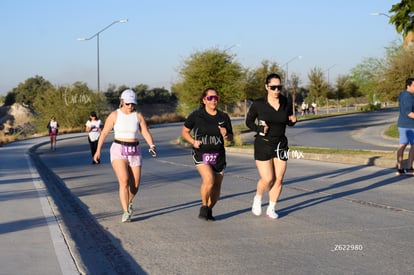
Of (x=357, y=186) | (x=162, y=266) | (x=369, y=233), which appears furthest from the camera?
(x=357, y=186)

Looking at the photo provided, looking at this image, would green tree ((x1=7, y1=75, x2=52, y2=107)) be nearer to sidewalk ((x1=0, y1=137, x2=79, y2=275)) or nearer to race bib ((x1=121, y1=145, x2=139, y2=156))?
sidewalk ((x1=0, y1=137, x2=79, y2=275))

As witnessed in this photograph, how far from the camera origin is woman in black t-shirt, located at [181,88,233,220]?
823 centimetres

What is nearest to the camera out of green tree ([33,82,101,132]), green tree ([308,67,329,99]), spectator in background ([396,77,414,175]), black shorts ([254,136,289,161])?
black shorts ([254,136,289,161])

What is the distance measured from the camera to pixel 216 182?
8.39m

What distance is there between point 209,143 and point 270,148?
2.73ft

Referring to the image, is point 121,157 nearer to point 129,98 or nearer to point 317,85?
point 129,98

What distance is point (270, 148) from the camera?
820 cm

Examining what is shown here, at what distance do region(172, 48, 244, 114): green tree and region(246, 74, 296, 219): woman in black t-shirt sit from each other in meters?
27.1

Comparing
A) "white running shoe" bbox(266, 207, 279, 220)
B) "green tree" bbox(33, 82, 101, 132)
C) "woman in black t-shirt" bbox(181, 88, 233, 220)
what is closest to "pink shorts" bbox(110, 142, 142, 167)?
"woman in black t-shirt" bbox(181, 88, 233, 220)

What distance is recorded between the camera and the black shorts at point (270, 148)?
8.21 metres

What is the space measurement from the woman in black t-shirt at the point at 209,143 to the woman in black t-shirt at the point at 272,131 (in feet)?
1.36

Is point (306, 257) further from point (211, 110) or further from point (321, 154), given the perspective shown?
point (321, 154)

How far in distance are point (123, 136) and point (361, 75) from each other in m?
67.1

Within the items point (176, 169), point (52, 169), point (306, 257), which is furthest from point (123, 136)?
point (52, 169)
